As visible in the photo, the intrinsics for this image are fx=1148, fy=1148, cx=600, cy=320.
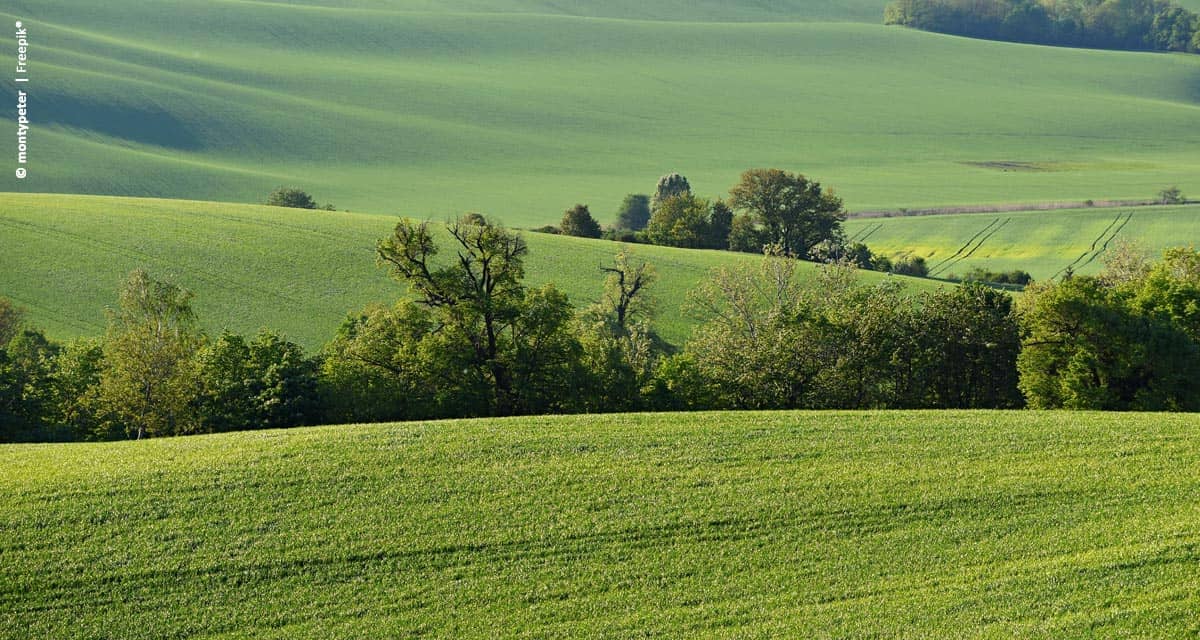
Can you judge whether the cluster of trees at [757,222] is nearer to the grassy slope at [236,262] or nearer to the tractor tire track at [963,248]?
the tractor tire track at [963,248]

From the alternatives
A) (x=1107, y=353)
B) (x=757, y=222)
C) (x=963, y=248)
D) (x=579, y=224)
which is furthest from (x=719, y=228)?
(x=1107, y=353)

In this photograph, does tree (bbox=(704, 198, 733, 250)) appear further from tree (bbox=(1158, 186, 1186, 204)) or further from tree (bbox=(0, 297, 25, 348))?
tree (bbox=(0, 297, 25, 348))

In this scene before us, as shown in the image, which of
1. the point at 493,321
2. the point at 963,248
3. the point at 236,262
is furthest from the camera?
the point at 963,248

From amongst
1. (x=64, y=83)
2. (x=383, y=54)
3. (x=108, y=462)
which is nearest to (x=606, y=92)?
(x=383, y=54)

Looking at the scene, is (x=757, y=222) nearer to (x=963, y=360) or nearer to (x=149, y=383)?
(x=963, y=360)

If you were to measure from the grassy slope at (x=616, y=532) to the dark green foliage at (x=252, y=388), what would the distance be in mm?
5700

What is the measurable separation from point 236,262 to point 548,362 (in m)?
31.9

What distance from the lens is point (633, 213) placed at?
106m

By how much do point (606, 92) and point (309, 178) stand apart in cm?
5342

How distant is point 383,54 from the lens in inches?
6531

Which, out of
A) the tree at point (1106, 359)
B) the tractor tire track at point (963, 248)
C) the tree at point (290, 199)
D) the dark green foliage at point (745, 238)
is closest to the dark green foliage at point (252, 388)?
the tree at point (1106, 359)

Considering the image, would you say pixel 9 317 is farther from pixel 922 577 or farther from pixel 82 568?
pixel 922 577

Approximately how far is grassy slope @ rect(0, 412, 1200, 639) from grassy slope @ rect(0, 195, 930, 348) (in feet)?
92.9

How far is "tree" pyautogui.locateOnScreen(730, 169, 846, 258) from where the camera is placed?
84750 millimetres
